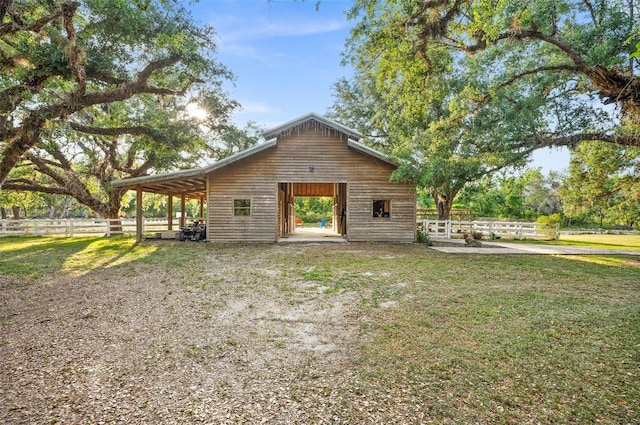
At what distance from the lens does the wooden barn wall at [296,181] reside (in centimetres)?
1479

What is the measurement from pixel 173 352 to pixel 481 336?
3.86 m

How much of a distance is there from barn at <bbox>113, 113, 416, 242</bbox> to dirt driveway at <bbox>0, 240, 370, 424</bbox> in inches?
317

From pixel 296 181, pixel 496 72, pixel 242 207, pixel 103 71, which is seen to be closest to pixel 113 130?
pixel 103 71

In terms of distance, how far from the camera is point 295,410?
258cm

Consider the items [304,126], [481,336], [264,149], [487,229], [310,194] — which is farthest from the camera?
[310,194]

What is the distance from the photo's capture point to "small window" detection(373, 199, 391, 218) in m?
15.5

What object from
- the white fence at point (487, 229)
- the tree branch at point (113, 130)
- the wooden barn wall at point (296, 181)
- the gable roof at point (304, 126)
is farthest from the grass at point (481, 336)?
the white fence at point (487, 229)

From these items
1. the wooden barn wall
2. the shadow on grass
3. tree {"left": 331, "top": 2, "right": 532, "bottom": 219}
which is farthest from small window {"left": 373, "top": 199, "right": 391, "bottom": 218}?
the shadow on grass

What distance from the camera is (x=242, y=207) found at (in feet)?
49.0

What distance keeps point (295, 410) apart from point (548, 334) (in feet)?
11.9

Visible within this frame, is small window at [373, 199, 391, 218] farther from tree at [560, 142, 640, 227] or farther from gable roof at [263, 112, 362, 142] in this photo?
tree at [560, 142, 640, 227]

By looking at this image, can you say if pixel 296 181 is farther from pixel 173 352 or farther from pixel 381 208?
pixel 173 352

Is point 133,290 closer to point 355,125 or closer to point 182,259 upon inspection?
point 182,259

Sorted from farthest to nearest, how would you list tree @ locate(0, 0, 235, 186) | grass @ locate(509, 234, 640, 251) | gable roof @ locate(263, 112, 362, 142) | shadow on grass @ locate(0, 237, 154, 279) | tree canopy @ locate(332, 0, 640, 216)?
grass @ locate(509, 234, 640, 251)
gable roof @ locate(263, 112, 362, 142)
tree @ locate(0, 0, 235, 186)
shadow on grass @ locate(0, 237, 154, 279)
tree canopy @ locate(332, 0, 640, 216)
